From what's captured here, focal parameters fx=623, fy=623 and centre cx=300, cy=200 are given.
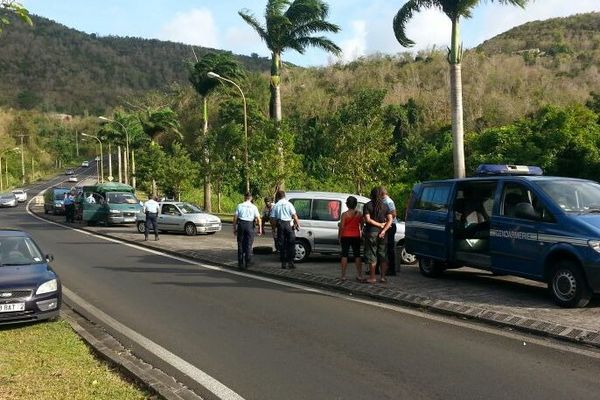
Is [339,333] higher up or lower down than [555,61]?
lower down

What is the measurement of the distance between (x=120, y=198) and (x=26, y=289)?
24.8 metres

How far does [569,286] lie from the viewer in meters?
8.64

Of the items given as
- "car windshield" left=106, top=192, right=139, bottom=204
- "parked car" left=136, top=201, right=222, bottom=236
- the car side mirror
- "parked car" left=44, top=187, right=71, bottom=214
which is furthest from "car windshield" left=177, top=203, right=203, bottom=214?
"parked car" left=44, top=187, right=71, bottom=214

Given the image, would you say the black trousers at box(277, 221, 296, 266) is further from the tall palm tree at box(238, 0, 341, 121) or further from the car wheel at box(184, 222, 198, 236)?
the tall palm tree at box(238, 0, 341, 121)

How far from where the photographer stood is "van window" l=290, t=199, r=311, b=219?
15.3 m

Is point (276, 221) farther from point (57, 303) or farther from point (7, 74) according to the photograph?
point (7, 74)

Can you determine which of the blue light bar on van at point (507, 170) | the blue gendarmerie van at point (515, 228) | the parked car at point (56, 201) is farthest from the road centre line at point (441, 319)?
the parked car at point (56, 201)

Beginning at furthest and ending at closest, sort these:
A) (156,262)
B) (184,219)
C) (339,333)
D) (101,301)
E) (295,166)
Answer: (295,166)
(184,219)
(156,262)
(101,301)
(339,333)

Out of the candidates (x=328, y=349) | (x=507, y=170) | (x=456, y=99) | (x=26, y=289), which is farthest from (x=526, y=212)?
(x=456, y=99)

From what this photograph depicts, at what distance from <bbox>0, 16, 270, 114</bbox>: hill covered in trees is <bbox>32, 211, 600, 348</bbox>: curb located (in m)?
158

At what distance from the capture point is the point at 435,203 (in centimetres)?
1178

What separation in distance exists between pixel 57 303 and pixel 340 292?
4679 millimetres

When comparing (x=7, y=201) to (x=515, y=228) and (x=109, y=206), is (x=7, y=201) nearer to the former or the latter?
(x=109, y=206)

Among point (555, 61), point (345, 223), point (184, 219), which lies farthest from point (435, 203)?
point (555, 61)
